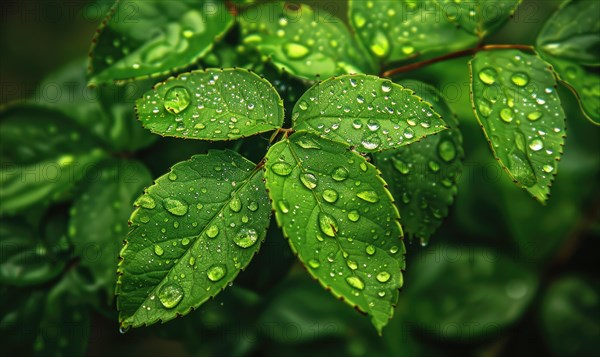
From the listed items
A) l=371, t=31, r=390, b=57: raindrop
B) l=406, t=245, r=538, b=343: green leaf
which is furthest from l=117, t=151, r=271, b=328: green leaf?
l=406, t=245, r=538, b=343: green leaf

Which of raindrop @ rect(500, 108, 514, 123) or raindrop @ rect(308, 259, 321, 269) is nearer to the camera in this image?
raindrop @ rect(308, 259, 321, 269)

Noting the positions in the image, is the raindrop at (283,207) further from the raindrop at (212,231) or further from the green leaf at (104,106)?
the green leaf at (104,106)

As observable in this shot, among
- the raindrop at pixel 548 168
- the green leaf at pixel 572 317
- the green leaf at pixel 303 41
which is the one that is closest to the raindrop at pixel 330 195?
the green leaf at pixel 303 41

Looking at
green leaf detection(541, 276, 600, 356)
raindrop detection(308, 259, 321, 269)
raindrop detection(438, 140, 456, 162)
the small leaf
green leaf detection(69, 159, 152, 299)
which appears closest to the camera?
raindrop detection(308, 259, 321, 269)

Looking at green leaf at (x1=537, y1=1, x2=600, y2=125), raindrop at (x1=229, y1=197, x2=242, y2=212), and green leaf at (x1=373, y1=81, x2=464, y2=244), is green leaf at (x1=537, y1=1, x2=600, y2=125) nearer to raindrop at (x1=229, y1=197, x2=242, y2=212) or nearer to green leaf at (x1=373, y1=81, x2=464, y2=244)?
green leaf at (x1=373, y1=81, x2=464, y2=244)

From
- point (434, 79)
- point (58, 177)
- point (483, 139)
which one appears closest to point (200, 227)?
point (58, 177)

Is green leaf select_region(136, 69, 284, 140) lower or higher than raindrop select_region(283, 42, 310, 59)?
lower

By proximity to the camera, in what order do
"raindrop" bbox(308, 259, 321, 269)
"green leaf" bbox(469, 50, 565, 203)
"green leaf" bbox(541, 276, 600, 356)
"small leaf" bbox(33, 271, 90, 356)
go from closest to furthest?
"raindrop" bbox(308, 259, 321, 269)
"green leaf" bbox(469, 50, 565, 203)
"small leaf" bbox(33, 271, 90, 356)
"green leaf" bbox(541, 276, 600, 356)
